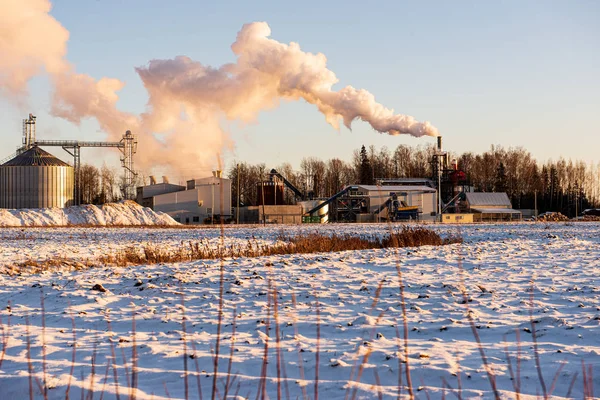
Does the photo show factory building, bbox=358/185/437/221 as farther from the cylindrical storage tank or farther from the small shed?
the cylindrical storage tank

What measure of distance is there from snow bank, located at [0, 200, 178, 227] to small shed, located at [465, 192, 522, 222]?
4200cm

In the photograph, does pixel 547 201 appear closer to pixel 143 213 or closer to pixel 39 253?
pixel 143 213

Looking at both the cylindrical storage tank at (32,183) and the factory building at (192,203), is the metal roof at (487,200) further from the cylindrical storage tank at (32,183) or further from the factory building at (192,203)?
the cylindrical storage tank at (32,183)

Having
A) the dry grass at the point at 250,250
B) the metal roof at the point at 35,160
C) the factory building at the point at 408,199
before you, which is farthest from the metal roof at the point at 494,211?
the dry grass at the point at 250,250

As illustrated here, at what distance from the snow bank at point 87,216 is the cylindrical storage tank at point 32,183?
10.0 m

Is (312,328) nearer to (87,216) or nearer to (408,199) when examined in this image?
(87,216)

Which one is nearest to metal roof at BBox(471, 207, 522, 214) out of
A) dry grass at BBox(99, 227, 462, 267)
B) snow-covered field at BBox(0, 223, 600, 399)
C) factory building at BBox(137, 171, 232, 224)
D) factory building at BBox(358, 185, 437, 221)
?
factory building at BBox(358, 185, 437, 221)

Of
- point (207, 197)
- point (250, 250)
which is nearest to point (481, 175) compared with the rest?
point (207, 197)

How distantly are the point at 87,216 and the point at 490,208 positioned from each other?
54484 millimetres

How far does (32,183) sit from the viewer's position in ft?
214

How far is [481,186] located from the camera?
348 ft

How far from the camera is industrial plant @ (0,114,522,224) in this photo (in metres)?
65.6

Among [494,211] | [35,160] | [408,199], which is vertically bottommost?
[494,211]

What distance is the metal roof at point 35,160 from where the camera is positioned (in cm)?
6594
